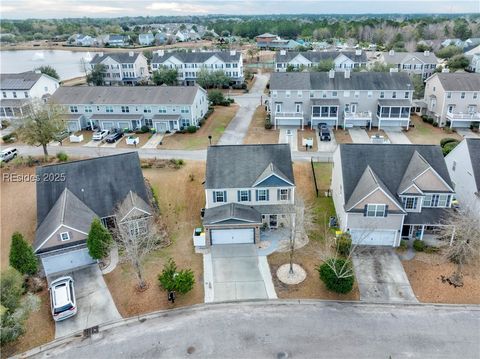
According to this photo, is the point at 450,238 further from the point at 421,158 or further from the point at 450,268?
the point at 421,158

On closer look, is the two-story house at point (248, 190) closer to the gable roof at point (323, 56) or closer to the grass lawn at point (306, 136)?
the grass lawn at point (306, 136)

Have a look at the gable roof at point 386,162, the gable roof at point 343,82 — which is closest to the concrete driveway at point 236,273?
the gable roof at point 386,162

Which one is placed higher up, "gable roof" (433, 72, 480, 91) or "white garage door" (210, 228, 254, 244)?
"gable roof" (433, 72, 480, 91)

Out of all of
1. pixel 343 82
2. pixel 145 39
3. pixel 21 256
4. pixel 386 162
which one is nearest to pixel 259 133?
pixel 343 82

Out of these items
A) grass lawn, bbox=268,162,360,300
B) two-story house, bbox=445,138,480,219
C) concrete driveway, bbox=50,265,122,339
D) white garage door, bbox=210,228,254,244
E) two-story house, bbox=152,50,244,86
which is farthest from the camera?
two-story house, bbox=152,50,244,86

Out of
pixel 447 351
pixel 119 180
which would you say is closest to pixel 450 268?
pixel 447 351

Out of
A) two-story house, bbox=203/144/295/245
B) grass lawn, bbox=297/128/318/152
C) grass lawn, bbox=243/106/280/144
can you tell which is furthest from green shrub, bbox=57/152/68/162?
grass lawn, bbox=297/128/318/152

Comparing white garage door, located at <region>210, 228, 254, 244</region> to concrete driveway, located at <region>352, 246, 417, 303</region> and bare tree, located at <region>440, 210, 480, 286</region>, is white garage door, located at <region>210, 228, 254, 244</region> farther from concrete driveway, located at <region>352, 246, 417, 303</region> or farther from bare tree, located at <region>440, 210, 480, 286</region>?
bare tree, located at <region>440, 210, 480, 286</region>
